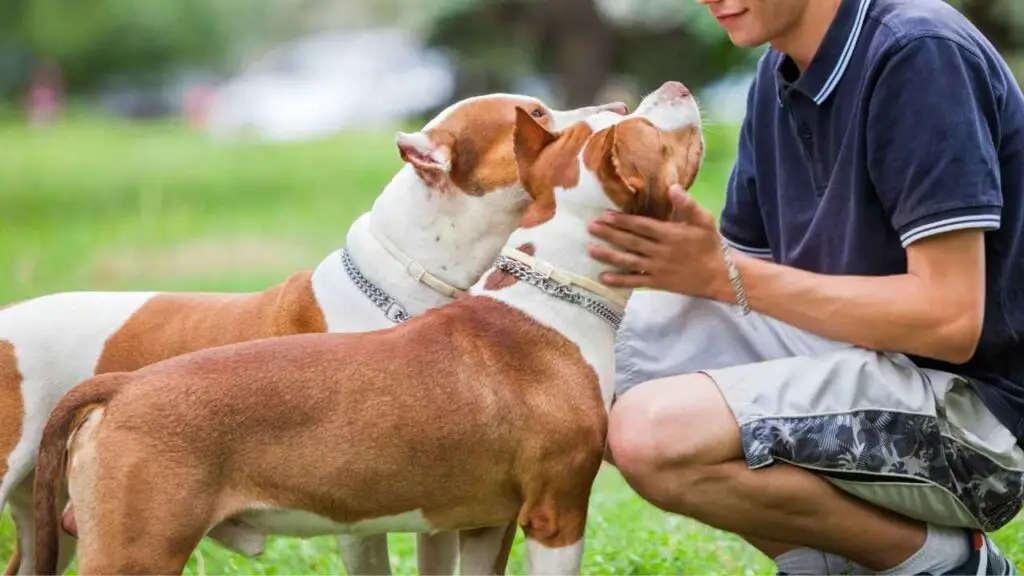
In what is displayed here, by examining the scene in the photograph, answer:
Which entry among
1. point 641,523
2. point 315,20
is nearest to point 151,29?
point 315,20

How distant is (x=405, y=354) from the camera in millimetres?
3375

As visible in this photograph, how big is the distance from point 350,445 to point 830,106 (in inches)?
62.6

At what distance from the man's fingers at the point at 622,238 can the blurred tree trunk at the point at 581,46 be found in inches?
356

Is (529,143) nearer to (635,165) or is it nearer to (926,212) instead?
(635,165)

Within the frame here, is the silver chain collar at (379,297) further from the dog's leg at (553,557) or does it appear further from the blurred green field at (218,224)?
the blurred green field at (218,224)

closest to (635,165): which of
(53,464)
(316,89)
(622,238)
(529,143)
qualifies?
(622,238)

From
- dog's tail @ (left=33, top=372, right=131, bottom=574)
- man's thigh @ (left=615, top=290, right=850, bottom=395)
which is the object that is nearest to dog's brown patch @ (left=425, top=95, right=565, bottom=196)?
man's thigh @ (left=615, top=290, right=850, bottom=395)

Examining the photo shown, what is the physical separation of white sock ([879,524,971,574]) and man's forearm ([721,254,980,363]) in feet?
1.63

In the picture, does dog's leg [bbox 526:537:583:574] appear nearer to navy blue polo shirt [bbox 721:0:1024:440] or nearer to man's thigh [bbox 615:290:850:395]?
man's thigh [bbox 615:290:850:395]

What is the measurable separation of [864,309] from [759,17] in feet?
2.78

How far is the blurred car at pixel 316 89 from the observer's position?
16578mm

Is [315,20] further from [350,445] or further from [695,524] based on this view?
[350,445]

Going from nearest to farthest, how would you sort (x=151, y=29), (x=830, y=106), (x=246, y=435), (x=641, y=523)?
1. (x=246, y=435)
2. (x=830, y=106)
3. (x=641, y=523)
4. (x=151, y=29)

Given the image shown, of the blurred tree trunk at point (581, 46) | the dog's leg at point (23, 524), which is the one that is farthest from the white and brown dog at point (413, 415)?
the blurred tree trunk at point (581, 46)
